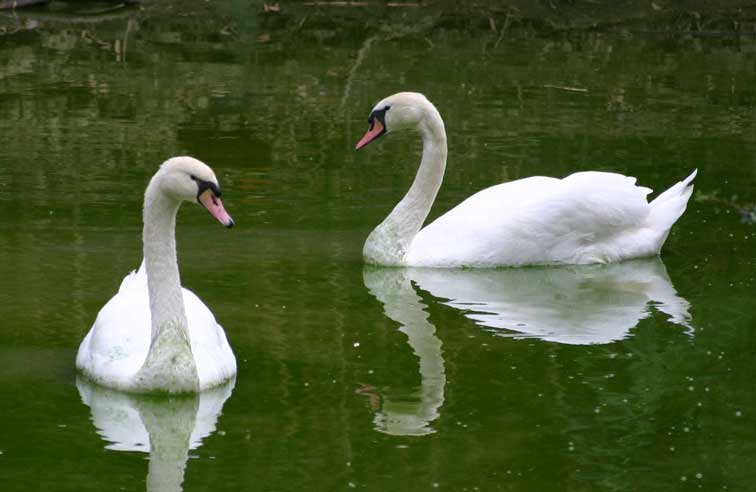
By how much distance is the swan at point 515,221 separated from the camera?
10312 millimetres

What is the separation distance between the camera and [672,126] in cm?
1517

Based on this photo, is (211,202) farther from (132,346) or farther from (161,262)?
(132,346)

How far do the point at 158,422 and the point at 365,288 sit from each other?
297 centimetres

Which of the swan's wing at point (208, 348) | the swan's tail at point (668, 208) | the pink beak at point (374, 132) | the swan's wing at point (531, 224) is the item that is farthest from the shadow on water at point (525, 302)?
the pink beak at point (374, 132)

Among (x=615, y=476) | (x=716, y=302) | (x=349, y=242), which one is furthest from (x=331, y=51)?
(x=615, y=476)

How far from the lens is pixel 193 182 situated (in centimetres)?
706

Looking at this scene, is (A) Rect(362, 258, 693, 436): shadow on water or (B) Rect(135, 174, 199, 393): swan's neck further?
(A) Rect(362, 258, 693, 436): shadow on water

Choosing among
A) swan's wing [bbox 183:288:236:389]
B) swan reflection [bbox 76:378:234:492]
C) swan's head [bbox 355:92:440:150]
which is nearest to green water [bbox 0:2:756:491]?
swan reflection [bbox 76:378:234:492]

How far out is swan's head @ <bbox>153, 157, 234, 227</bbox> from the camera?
7035 mm

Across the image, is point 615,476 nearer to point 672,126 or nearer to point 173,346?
point 173,346

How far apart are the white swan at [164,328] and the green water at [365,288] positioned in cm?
14

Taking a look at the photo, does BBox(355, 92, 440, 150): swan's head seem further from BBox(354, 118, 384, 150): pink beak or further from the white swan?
the white swan

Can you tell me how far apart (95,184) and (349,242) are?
2457 millimetres

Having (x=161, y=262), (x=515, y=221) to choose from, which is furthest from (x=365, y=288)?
(x=161, y=262)
